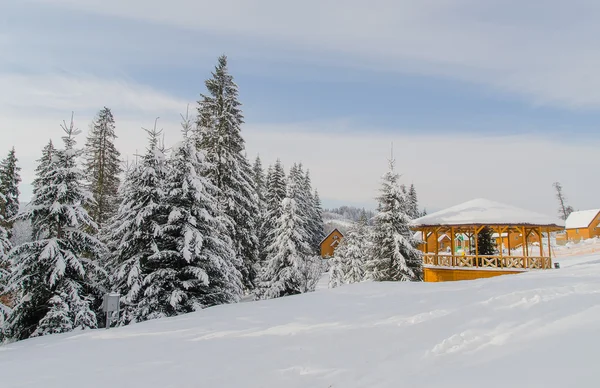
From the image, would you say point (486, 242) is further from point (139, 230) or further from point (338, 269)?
point (139, 230)

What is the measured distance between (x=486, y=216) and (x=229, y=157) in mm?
14181

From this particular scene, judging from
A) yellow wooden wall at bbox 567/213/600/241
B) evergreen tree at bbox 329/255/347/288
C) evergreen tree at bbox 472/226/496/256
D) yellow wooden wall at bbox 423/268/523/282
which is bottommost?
evergreen tree at bbox 329/255/347/288

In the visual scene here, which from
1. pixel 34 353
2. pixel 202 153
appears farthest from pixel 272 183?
pixel 34 353

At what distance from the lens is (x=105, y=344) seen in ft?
24.4

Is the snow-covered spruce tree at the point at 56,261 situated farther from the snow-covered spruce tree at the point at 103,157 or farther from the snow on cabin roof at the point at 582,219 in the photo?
the snow on cabin roof at the point at 582,219

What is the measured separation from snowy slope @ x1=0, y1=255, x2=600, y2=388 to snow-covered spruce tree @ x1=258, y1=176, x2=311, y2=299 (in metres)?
9.81

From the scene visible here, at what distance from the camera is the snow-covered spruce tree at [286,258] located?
19266 millimetres

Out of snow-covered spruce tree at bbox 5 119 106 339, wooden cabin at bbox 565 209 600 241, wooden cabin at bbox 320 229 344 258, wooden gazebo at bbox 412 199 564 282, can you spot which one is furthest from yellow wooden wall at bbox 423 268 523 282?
wooden cabin at bbox 565 209 600 241

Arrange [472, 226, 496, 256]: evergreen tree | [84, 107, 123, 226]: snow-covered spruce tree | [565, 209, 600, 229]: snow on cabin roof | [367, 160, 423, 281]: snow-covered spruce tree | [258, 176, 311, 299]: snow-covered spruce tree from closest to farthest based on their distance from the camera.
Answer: [258, 176, 311, 299]: snow-covered spruce tree, [367, 160, 423, 281]: snow-covered spruce tree, [472, 226, 496, 256]: evergreen tree, [84, 107, 123, 226]: snow-covered spruce tree, [565, 209, 600, 229]: snow on cabin roof

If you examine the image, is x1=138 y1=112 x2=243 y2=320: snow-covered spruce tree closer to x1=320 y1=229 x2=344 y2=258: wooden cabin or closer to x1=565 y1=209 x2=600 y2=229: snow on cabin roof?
x1=320 y1=229 x2=344 y2=258: wooden cabin

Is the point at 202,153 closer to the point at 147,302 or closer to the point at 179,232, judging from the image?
the point at 179,232

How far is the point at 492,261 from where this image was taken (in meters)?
19.0

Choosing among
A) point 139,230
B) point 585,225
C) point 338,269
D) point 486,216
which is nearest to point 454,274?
point 486,216

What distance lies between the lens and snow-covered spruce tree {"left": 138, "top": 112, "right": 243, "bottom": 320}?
1276 centimetres
